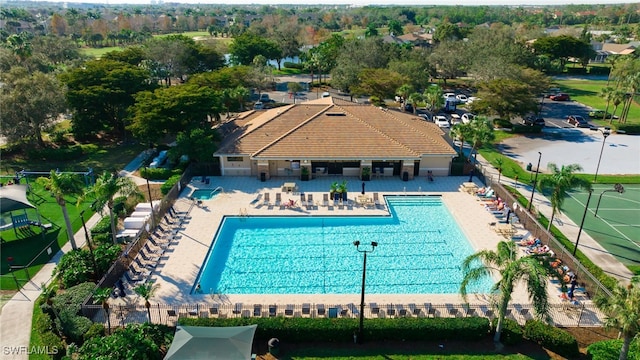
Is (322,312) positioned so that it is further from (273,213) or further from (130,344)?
(273,213)

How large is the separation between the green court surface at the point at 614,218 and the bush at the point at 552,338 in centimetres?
1116

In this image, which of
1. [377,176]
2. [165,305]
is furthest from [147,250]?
[377,176]

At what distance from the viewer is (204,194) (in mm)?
37281

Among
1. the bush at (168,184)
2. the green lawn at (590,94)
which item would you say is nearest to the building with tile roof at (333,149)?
the bush at (168,184)

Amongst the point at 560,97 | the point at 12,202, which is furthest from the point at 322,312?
the point at 560,97

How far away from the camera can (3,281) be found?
2598 cm

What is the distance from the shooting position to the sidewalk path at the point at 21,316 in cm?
2089

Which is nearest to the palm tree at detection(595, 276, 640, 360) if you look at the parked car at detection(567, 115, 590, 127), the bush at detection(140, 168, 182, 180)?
the bush at detection(140, 168, 182, 180)

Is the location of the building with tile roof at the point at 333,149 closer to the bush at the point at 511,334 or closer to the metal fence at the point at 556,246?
the metal fence at the point at 556,246

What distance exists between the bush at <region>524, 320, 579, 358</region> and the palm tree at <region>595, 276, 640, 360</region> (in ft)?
7.23

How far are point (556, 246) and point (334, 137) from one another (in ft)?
67.2

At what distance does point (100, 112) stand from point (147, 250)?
89.4 ft

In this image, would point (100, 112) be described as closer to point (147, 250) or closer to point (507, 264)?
point (147, 250)

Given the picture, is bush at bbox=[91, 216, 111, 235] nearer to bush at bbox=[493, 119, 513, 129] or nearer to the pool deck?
the pool deck
